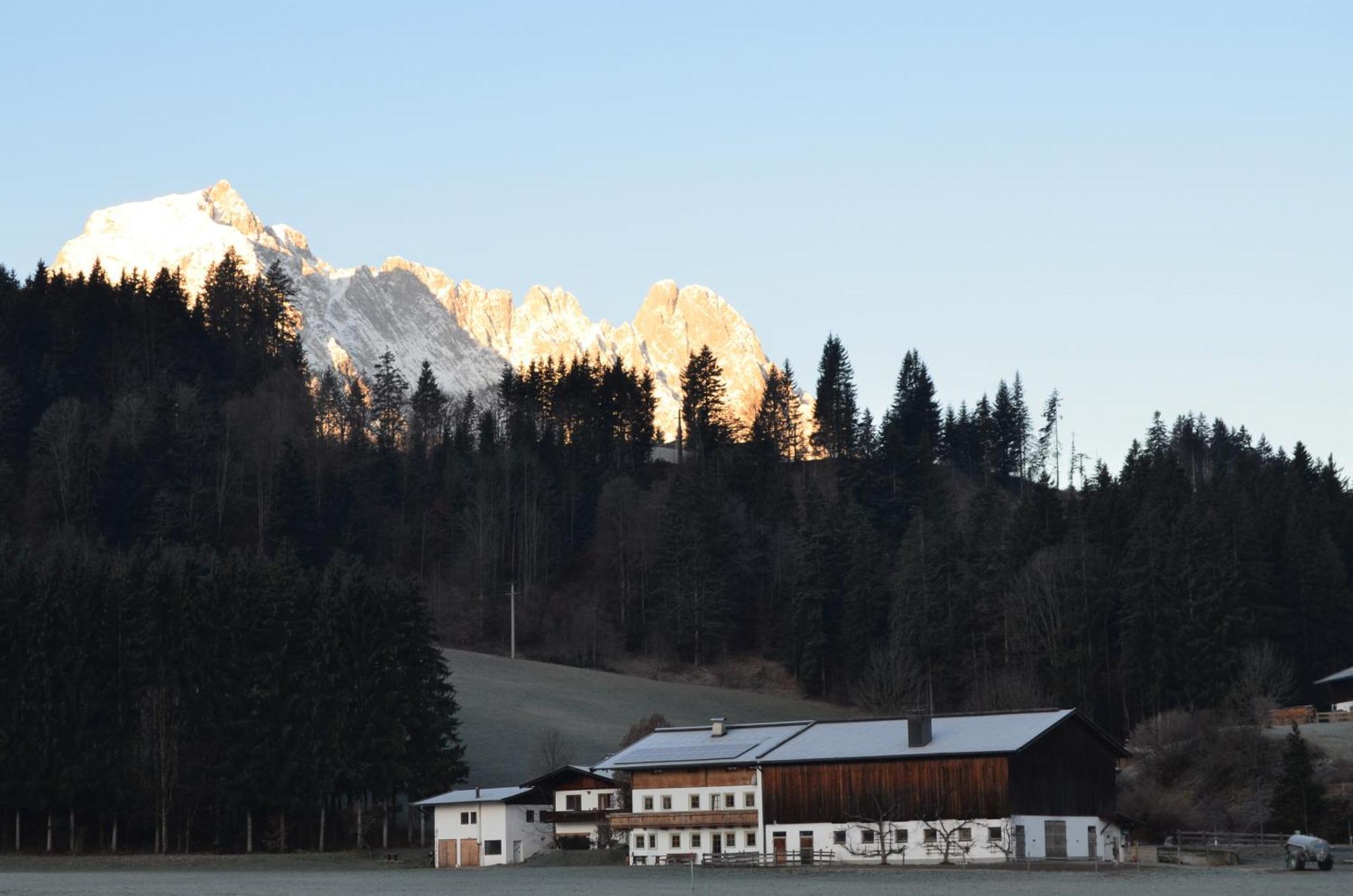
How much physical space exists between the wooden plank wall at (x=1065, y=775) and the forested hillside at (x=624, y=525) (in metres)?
29.2

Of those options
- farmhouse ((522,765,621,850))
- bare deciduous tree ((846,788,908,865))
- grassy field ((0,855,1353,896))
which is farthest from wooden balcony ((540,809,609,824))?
bare deciduous tree ((846,788,908,865))

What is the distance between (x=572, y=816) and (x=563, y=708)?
3192 centimetres

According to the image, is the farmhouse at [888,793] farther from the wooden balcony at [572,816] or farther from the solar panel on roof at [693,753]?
the wooden balcony at [572,816]

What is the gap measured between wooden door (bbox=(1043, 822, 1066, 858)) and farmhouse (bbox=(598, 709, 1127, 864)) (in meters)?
0.05

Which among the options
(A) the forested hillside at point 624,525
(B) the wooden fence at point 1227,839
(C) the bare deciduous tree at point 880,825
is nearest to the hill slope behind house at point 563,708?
(A) the forested hillside at point 624,525

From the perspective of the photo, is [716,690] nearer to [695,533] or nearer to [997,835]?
[695,533]

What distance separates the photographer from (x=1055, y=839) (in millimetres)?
66812

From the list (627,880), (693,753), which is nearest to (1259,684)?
(693,753)

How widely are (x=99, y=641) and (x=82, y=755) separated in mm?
6160

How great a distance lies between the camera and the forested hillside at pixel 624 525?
101 metres

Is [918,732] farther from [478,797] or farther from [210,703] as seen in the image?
[210,703]

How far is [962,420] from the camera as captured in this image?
183 m

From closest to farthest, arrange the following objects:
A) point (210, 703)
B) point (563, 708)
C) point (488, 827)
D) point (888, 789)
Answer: point (888, 789), point (488, 827), point (210, 703), point (563, 708)

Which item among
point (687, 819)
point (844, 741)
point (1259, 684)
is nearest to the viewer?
point (687, 819)
